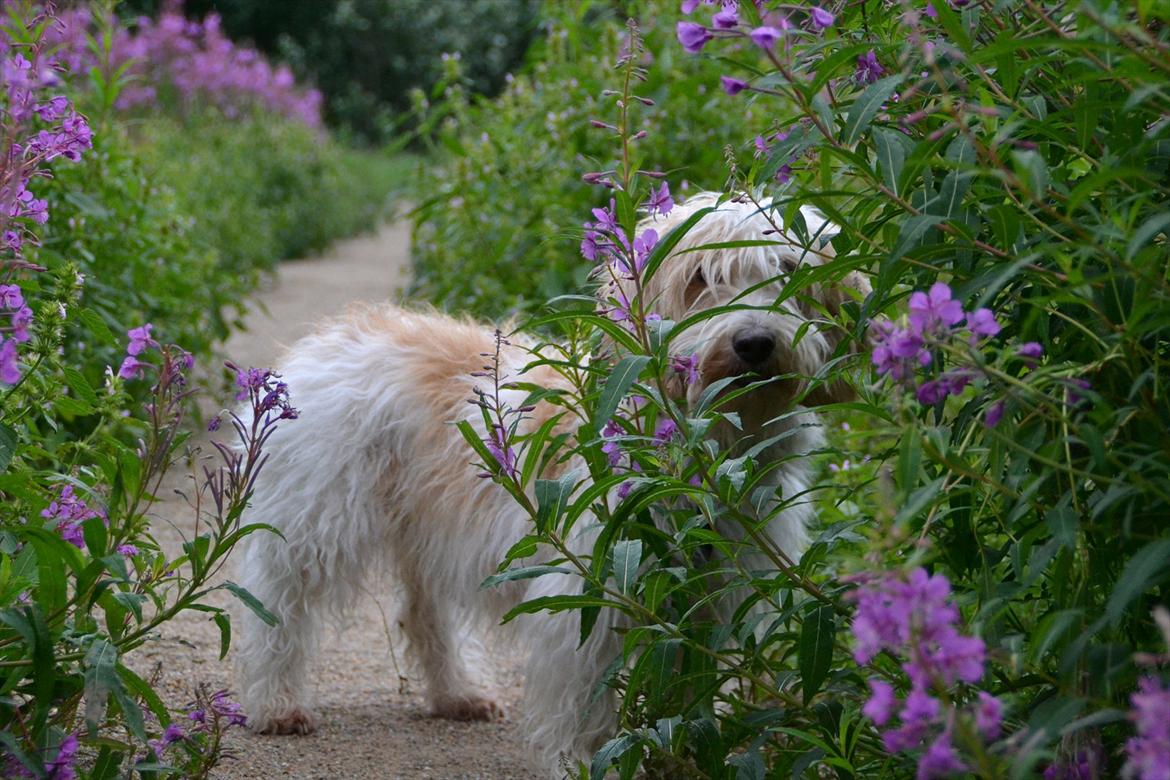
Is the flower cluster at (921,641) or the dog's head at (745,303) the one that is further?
the dog's head at (745,303)

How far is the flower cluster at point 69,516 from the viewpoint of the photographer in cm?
252

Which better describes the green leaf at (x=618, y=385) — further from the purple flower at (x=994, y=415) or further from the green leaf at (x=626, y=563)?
the purple flower at (x=994, y=415)

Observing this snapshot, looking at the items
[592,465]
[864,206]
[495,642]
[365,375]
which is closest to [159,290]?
[365,375]

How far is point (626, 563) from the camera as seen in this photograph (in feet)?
8.55

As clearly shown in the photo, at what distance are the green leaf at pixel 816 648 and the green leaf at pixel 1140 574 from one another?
72 centimetres

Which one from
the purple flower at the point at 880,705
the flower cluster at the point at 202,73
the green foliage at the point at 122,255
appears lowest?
the purple flower at the point at 880,705

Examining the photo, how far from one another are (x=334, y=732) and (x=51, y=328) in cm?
199

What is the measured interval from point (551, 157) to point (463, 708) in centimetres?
307

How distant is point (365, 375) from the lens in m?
4.38

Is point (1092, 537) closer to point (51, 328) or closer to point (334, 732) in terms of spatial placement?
point (51, 328)

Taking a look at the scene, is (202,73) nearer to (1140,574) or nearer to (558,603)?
(558,603)

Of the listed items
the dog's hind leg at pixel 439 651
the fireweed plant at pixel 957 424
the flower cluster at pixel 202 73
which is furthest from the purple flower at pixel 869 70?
the flower cluster at pixel 202 73

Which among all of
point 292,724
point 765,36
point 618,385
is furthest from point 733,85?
point 292,724

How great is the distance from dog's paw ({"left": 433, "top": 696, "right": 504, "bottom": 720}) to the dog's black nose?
6.24 ft
